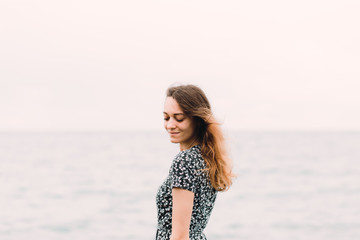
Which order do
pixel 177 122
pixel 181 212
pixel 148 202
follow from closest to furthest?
1. pixel 181 212
2. pixel 177 122
3. pixel 148 202

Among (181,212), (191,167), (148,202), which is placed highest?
(191,167)

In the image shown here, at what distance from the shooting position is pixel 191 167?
2.24 meters

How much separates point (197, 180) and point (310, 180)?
22287mm

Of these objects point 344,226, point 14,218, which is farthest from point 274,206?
point 14,218

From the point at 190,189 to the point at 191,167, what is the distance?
11cm

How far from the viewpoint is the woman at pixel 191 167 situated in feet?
7.19

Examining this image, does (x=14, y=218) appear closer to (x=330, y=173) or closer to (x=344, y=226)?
(x=344, y=226)

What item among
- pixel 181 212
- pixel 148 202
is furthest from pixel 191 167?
pixel 148 202

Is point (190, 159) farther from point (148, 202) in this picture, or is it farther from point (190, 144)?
point (148, 202)

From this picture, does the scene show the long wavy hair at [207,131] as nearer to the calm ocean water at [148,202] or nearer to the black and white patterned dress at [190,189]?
the black and white patterned dress at [190,189]

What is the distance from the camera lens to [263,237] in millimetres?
12023

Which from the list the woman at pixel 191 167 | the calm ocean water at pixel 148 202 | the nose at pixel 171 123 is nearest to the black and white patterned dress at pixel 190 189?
the woman at pixel 191 167

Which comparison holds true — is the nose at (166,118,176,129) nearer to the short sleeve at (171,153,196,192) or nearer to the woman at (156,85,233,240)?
the woman at (156,85,233,240)

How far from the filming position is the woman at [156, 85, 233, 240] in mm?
2191
